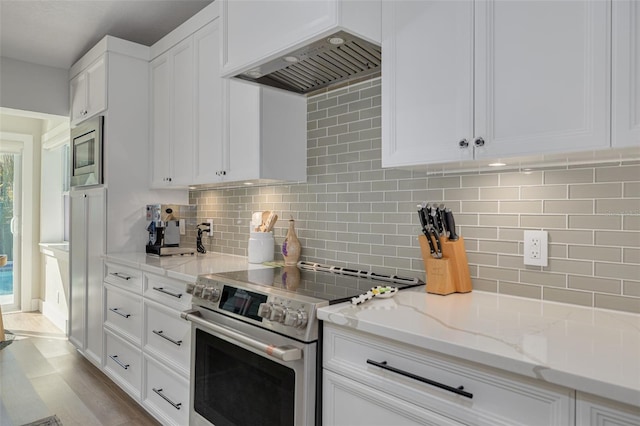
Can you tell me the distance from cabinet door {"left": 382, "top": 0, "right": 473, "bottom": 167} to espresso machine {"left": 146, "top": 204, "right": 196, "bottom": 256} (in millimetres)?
1997

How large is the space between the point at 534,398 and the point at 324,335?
0.69 m

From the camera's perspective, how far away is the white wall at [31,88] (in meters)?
3.71

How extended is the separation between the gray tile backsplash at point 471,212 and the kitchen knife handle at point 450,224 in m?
0.11

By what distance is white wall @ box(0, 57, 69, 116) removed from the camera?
371 centimetres

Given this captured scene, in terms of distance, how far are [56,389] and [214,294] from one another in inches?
77.6

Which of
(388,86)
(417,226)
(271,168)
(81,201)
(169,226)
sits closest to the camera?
(388,86)

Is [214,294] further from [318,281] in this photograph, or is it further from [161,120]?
[161,120]

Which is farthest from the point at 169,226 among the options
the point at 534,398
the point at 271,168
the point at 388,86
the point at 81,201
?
the point at 534,398

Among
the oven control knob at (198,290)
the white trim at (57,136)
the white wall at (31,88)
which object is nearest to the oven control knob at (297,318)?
the oven control knob at (198,290)

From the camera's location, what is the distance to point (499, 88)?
1.36 meters

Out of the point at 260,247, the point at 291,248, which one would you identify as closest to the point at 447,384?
the point at 291,248

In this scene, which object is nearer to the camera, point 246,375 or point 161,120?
point 246,375

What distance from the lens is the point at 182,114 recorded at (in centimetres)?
292

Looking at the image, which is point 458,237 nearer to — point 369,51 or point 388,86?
point 388,86
